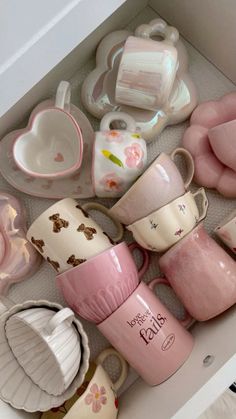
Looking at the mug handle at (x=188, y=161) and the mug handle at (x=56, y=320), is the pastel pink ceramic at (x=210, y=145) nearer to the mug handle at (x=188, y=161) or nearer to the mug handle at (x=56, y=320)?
the mug handle at (x=188, y=161)

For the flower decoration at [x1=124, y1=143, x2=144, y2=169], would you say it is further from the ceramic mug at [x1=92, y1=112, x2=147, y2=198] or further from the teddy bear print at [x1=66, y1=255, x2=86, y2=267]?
the teddy bear print at [x1=66, y1=255, x2=86, y2=267]

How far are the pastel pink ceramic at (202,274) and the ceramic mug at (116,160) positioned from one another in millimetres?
117

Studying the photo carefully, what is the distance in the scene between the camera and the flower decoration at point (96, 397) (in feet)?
2.49

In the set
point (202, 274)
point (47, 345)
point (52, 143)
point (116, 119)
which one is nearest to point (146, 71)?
point (116, 119)

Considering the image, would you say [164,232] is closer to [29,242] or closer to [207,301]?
[207,301]

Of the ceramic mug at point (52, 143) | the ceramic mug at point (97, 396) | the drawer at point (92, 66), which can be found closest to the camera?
the drawer at point (92, 66)

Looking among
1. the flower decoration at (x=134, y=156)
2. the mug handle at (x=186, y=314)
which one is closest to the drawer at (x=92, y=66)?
the mug handle at (x=186, y=314)

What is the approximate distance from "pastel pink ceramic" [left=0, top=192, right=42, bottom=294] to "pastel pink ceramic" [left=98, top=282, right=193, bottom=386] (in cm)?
16

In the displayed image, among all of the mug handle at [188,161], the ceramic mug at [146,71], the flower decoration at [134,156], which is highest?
the ceramic mug at [146,71]

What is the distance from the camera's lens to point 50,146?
0.91 meters

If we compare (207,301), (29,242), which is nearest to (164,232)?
(207,301)

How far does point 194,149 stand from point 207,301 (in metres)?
0.24

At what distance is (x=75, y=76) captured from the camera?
96cm

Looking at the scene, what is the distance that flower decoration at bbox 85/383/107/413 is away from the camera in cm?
76
